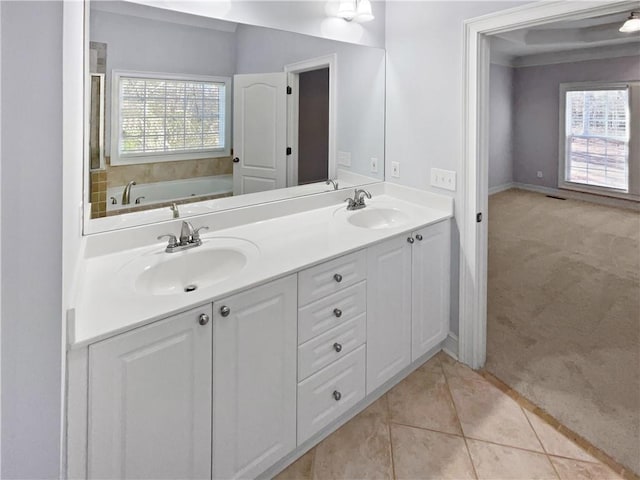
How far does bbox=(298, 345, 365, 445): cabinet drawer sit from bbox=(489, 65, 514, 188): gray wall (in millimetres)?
6384

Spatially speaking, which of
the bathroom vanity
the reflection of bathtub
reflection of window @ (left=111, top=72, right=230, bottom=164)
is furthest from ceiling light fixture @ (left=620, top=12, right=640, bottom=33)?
the reflection of bathtub

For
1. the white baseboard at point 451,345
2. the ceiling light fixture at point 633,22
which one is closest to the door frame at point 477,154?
the white baseboard at point 451,345

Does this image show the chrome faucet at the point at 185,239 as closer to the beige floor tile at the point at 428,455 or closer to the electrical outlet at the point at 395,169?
the beige floor tile at the point at 428,455

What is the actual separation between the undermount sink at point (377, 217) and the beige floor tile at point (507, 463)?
1.17m

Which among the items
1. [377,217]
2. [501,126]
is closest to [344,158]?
[377,217]

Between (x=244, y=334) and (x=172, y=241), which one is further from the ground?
(x=172, y=241)

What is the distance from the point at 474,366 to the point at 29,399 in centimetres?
209

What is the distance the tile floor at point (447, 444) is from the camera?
1559 mm

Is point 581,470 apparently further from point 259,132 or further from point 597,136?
point 597,136

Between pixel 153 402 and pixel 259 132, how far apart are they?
139 centimetres

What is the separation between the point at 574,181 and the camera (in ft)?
22.8

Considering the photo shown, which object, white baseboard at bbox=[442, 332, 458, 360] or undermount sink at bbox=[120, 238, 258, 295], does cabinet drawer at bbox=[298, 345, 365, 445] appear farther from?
white baseboard at bbox=[442, 332, 458, 360]

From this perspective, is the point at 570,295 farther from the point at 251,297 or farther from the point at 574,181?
the point at 574,181

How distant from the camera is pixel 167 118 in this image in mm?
1715
